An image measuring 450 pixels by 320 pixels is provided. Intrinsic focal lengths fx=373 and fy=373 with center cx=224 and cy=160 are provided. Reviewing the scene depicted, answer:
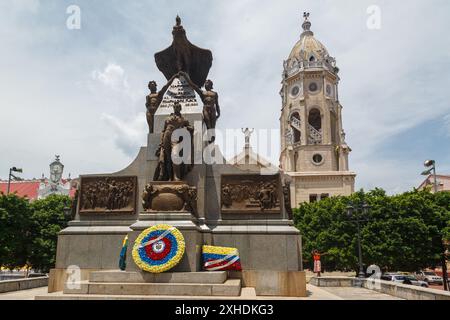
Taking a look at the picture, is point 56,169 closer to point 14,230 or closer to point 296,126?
point 296,126

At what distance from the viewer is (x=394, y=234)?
33.5 meters

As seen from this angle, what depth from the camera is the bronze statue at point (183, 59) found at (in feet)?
51.7

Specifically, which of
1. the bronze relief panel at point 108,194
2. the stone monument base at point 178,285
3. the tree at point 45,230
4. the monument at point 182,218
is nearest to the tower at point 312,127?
the tree at point 45,230

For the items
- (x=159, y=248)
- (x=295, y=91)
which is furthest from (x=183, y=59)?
(x=295, y=91)

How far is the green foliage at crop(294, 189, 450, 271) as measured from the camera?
3238cm

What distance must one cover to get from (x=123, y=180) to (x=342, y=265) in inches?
1126

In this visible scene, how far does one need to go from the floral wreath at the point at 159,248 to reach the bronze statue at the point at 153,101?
4.99 m

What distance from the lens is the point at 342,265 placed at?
119 feet

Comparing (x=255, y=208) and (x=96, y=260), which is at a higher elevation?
(x=255, y=208)

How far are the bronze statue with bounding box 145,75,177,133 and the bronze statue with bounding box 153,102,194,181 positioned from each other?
185 cm

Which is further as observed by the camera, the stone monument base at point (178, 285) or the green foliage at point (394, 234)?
the green foliage at point (394, 234)

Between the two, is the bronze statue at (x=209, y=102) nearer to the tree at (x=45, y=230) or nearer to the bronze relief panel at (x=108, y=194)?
the bronze relief panel at (x=108, y=194)
